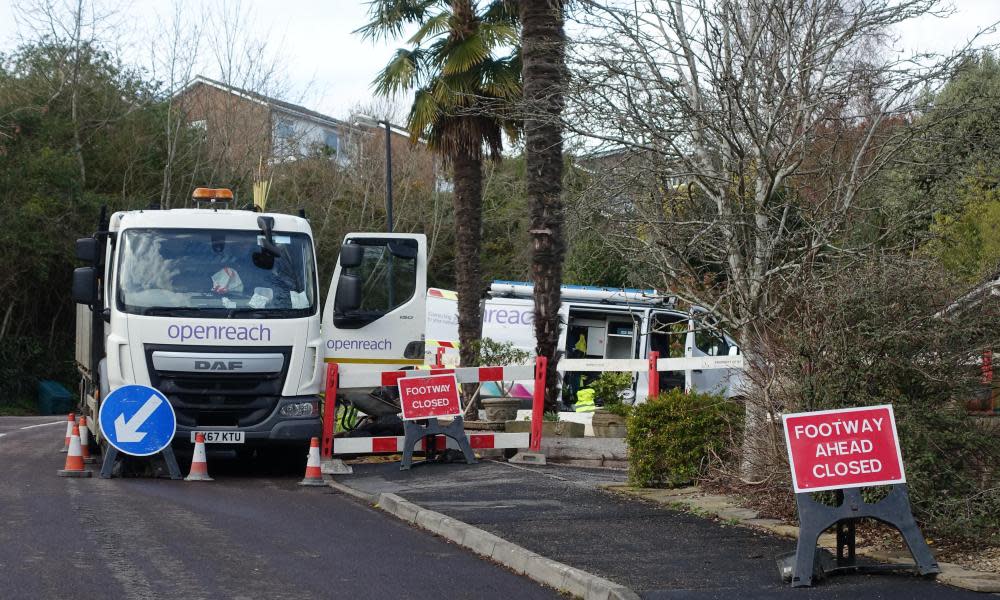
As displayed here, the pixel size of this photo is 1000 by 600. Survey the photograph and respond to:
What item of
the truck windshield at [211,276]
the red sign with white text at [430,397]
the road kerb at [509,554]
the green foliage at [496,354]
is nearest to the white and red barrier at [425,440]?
the red sign with white text at [430,397]

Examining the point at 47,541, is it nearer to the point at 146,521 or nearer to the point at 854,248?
the point at 146,521

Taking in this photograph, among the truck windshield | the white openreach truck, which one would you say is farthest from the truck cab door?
the truck windshield

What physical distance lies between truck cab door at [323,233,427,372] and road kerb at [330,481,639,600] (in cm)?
451

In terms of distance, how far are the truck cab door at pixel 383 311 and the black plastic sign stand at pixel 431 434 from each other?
5.86 feet

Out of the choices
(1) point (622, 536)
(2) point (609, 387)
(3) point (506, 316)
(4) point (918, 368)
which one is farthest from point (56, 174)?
(4) point (918, 368)

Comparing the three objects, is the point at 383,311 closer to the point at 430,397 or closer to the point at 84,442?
the point at 430,397

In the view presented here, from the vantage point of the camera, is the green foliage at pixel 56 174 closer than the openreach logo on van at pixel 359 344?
No

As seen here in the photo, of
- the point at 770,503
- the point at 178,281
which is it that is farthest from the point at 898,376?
the point at 178,281

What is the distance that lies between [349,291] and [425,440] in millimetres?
2005

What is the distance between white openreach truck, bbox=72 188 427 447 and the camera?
522 inches

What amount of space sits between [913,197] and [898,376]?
3.64 meters

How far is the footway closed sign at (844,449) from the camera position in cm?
699

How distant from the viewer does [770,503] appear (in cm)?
936

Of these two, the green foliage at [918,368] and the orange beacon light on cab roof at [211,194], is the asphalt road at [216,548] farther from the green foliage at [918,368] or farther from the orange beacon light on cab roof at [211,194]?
the orange beacon light on cab roof at [211,194]
